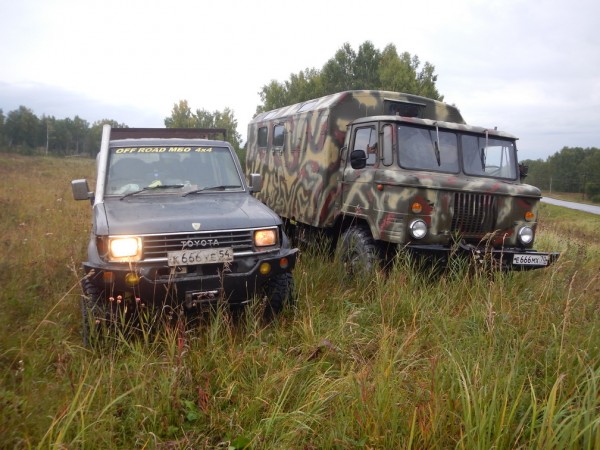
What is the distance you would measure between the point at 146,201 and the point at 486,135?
13.8 ft

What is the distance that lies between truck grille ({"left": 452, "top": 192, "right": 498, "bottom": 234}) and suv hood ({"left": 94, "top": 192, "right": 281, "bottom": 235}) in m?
2.18

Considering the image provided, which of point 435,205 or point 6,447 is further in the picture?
point 435,205

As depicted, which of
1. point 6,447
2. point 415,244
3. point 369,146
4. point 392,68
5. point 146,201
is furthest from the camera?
point 392,68

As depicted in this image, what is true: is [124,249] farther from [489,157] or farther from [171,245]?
[489,157]

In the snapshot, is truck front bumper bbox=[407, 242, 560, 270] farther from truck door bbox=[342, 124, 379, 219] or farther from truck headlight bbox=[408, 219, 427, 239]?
truck door bbox=[342, 124, 379, 219]

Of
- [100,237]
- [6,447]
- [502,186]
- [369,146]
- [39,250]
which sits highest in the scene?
[369,146]

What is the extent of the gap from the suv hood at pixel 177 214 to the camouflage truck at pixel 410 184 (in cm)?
156

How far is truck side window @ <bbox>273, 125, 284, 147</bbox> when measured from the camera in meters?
8.35

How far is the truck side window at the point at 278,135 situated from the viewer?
8.35 meters

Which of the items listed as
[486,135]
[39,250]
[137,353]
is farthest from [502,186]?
[39,250]

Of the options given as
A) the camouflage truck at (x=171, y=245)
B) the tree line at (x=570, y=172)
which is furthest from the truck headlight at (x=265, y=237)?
the tree line at (x=570, y=172)

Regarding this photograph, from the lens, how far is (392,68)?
108ft

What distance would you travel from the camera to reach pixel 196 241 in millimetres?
3656

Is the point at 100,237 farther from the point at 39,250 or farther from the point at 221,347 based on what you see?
the point at 39,250
